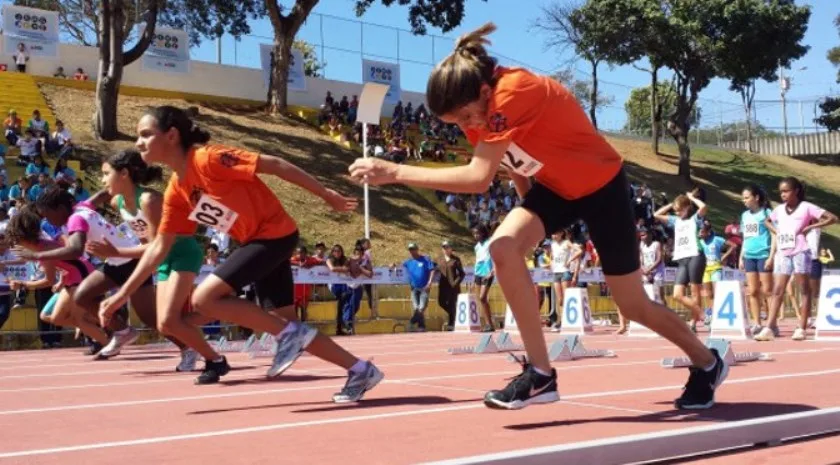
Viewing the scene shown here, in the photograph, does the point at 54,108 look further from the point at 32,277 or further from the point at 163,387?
the point at 163,387

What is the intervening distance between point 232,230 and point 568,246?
1288 cm

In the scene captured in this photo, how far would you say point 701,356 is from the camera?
17.0ft

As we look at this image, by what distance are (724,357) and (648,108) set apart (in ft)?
259

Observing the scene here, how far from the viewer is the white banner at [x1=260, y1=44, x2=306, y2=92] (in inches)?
1571

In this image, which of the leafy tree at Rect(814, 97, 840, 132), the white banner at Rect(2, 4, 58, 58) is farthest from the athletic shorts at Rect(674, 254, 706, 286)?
the leafy tree at Rect(814, 97, 840, 132)

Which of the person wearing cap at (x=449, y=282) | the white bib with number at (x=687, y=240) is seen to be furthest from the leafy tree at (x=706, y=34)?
the white bib with number at (x=687, y=240)

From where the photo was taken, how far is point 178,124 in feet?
21.0

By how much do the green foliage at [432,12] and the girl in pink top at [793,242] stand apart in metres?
31.0

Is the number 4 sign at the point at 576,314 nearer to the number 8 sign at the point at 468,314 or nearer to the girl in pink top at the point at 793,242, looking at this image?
the number 8 sign at the point at 468,314

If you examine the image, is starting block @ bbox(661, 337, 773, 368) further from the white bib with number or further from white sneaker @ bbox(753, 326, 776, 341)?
the white bib with number

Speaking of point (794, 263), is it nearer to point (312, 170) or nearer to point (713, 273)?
point (713, 273)

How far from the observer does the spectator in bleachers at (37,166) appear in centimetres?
2208

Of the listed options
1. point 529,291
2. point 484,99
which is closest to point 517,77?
point 484,99

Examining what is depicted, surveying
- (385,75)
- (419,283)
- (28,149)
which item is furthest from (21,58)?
(419,283)
